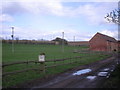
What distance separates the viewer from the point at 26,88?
829 centimetres

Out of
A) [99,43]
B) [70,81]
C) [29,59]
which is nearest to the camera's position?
[70,81]

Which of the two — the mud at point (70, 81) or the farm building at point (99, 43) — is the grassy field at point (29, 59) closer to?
the mud at point (70, 81)

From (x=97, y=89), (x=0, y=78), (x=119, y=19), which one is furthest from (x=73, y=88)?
(x=119, y=19)

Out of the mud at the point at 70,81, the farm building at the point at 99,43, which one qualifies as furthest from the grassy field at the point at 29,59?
the farm building at the point at 99,43

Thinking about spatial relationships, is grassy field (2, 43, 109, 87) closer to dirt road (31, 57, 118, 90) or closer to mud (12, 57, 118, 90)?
mud (12, 57, 118, 90)

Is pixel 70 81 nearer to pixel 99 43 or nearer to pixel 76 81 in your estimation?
pixel 76 81

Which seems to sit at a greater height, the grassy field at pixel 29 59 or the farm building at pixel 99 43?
the farm building at pixel 99 43

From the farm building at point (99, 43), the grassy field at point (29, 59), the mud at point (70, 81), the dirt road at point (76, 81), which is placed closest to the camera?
the mud at point (70, 81)

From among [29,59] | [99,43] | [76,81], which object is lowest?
[76,81]

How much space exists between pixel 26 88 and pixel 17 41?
84404 mm

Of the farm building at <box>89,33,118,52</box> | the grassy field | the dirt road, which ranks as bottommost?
the dirt road

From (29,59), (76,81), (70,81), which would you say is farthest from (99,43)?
(70,81)

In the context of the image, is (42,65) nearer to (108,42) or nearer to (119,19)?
(119,19)

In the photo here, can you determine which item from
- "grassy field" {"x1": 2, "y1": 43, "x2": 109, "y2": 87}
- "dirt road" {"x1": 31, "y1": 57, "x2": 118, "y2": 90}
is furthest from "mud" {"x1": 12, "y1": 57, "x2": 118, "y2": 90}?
"grassy field" {"x1": 2, "y1": 43, "x2": 109, "y2": 87}
